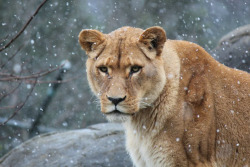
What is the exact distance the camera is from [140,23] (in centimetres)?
941

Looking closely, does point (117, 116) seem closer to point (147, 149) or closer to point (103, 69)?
point (103, 69)

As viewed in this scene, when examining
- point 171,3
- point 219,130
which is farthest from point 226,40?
point 171,3

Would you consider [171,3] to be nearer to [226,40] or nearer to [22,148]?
[226,40]

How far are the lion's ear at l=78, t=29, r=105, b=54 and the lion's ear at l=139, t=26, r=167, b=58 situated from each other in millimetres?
335

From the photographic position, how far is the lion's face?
3016 mm

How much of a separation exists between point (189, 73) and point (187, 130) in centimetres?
47

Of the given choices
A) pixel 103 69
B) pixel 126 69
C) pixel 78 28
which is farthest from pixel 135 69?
pixel 78 28

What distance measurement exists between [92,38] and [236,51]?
3.19m

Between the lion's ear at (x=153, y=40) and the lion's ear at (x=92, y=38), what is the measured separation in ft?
1.10

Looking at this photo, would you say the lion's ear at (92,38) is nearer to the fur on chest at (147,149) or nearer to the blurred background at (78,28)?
the fur on chest at (147,149)

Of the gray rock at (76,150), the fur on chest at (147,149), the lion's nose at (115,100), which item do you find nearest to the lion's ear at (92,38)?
the lion's nose at (115,100)

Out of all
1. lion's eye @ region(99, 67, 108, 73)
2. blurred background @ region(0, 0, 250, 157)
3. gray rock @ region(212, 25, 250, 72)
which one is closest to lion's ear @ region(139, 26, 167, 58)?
lion's eye @ region(99, 67, 108, 73)

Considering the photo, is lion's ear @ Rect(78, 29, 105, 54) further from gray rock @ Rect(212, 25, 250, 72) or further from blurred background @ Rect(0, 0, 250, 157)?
blurred background @ Rect(0, 0, 250, 157)

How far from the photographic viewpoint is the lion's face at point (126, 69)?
302 centimetres
